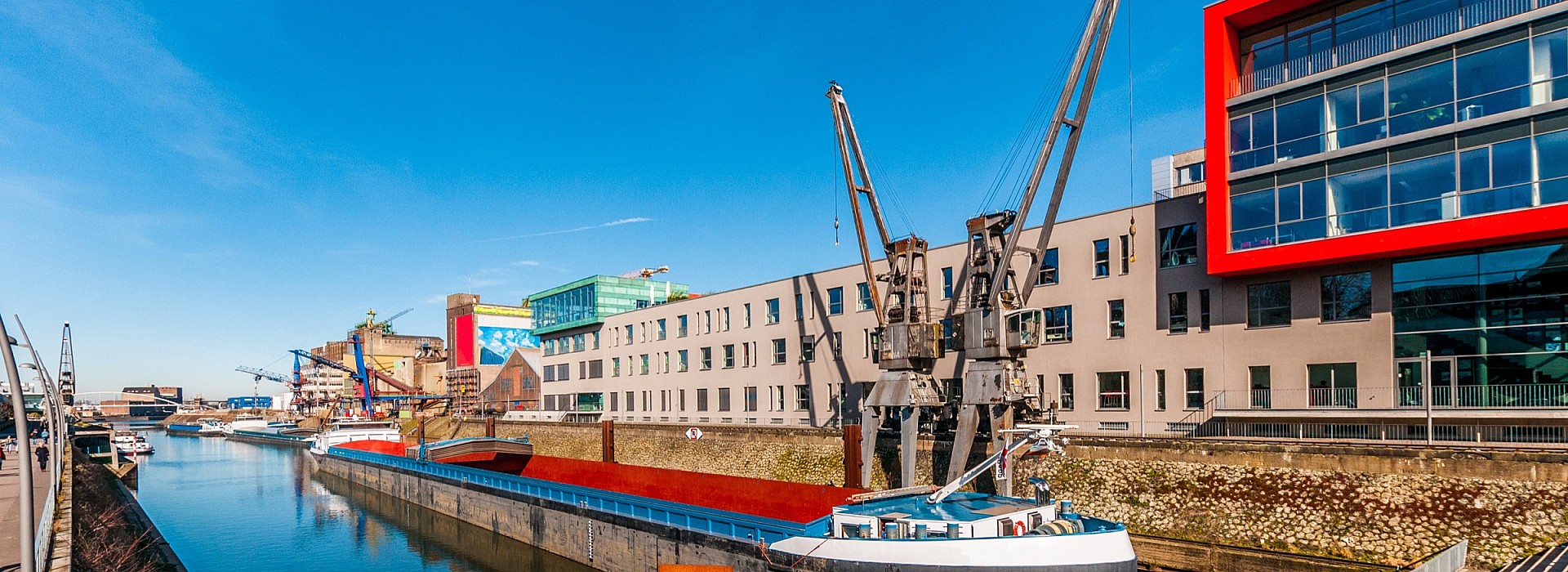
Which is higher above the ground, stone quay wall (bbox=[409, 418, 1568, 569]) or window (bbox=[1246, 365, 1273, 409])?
window (bbox=[1246, 365, 1273, 409])

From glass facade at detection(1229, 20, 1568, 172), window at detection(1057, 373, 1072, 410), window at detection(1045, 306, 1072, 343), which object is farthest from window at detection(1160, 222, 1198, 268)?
window at detection(1057, 373, 1072, 410)

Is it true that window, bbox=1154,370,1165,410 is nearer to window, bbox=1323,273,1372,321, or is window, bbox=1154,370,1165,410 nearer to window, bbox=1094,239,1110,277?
window, bbox=1094,239,1110,277

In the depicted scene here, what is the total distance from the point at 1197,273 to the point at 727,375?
2902 centimetres

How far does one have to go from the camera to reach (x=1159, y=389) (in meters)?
32.5

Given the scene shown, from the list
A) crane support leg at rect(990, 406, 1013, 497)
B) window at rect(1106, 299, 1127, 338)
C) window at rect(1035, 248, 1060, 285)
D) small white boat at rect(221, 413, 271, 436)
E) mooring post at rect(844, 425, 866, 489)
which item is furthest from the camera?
A: small white boat at rect(221, 413, 271, 436)

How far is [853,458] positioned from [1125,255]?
1369 centimetres

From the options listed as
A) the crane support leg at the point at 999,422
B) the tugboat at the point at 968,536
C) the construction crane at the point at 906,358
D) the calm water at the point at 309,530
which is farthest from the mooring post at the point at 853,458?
the tugboat at the point at 968,536

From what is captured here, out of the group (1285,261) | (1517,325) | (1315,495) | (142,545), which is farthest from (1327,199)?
(142,545)

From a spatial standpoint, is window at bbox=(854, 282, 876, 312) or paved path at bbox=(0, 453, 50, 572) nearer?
paved path at bbox=(0, 453, 50, 572)

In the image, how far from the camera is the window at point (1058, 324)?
35.8m

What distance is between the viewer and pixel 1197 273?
1248 inches

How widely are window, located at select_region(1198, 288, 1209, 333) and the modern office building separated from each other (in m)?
0.05

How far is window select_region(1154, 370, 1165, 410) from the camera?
32.4 m

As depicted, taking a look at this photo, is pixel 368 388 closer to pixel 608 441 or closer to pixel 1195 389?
pixel 608 441
